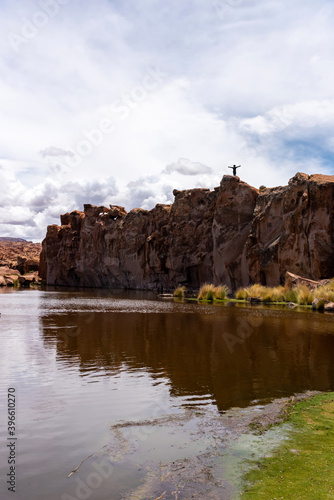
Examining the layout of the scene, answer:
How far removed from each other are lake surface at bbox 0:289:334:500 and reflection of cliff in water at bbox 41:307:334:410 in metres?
0.04

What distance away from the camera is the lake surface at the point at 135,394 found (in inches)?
197

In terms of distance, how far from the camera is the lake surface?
499 cm

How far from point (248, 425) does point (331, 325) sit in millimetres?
15441

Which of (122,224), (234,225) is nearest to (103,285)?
(122,224)

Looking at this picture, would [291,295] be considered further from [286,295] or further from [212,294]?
[212,294]

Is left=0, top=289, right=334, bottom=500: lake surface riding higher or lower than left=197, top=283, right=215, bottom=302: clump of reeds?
lower

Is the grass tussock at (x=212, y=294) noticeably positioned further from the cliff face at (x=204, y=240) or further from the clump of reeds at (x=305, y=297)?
the clump of reeds at (x=305, y=297)

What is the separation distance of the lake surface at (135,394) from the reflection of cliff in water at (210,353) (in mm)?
36

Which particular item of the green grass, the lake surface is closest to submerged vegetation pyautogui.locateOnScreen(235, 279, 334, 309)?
the lake surface

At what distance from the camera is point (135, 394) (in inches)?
Answer: 341

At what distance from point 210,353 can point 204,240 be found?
57374 millimetres

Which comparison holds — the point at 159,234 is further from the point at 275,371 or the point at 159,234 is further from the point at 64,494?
the point at 64,494

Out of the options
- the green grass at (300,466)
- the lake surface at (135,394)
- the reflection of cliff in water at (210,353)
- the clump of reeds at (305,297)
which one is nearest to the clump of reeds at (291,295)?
the clump of reeds at (305,297)

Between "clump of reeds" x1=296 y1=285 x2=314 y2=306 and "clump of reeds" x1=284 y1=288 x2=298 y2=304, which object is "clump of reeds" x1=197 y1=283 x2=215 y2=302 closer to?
"clump of reeds" x1=284 y1=288 x2=298 y2=304
